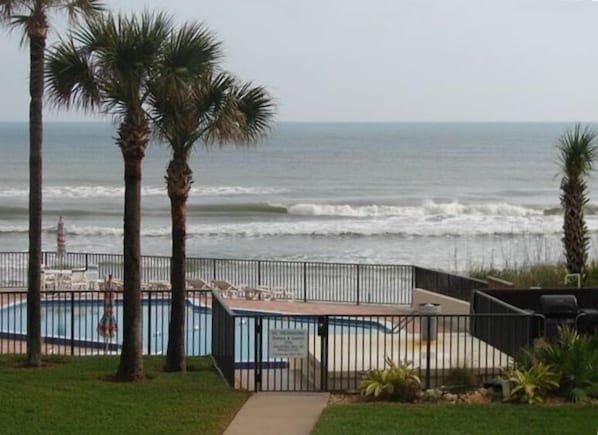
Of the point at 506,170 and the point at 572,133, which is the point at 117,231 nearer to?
the point at 572,133

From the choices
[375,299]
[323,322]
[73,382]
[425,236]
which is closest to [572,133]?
[375,299]

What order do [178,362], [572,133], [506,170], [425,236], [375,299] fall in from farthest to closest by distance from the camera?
1. [506,170]
2. [425,236]
3. [375,299]
4. [572,133]
5. [178,362]

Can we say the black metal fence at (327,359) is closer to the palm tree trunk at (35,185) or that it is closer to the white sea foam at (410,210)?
the palm tree trunk at (35,185)

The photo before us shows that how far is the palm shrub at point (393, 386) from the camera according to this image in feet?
43.0

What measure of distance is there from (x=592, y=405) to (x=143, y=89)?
6912 millimetres

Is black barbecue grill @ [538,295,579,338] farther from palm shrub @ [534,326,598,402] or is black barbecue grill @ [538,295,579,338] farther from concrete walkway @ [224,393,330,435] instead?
concrete walkway @ [224,393,330,435]

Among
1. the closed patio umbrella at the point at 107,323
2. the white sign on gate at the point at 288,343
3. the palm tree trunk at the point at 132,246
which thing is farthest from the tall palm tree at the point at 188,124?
the closed patio umbrella at the point at 107,323

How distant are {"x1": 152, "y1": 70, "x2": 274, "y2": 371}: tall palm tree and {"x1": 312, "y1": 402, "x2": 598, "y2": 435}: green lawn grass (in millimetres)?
3544

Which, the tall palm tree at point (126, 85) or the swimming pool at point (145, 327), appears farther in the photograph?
the swimming pool at point (145, 327)

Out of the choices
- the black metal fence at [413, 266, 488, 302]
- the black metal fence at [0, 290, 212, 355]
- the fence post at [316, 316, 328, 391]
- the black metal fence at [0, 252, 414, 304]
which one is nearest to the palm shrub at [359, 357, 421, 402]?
the fence post at [316, 316, 328, 391]

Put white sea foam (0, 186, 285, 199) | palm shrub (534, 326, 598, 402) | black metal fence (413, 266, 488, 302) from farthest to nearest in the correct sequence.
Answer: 1. white sea foam (0, 186, 285, 199)
2. black metal fence (413, 266, 488, 302)
3. palm shrub (534, 326, 598, 402)

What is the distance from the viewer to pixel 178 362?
1540 cm

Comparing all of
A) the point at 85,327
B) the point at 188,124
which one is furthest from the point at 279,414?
the point at 85,327

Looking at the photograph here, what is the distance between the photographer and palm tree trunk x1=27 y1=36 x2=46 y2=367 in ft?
49.4
